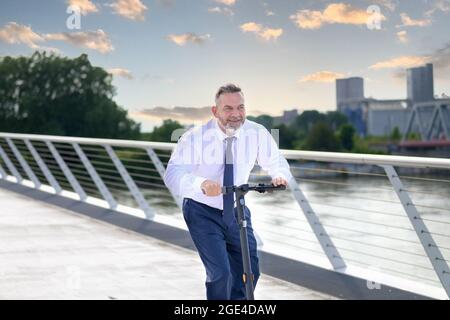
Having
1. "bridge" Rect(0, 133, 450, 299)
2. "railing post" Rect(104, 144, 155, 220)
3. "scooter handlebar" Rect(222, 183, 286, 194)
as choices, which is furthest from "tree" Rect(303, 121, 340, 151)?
"scooter handlebar" Rect(222, 183, 286, 194)

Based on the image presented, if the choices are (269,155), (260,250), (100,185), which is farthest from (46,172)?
(269,155)

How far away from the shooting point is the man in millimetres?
3197

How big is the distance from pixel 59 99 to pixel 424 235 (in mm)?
96960

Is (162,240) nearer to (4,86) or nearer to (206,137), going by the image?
(206,137)

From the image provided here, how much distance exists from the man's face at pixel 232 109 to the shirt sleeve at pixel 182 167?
0.21m

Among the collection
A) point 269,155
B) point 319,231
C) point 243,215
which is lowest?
point 319,231

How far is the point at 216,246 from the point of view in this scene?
3379 mm

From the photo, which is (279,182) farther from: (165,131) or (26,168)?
(26,168)

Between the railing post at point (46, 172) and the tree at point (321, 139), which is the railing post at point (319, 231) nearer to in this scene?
the railing post at point (46, 172)

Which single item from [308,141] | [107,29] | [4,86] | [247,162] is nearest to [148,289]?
[247,162]

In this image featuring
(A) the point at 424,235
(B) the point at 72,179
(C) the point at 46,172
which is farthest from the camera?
(C) the point at 46,172

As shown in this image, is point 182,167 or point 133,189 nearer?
point 182,167

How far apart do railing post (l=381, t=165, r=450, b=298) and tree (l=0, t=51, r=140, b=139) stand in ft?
291
